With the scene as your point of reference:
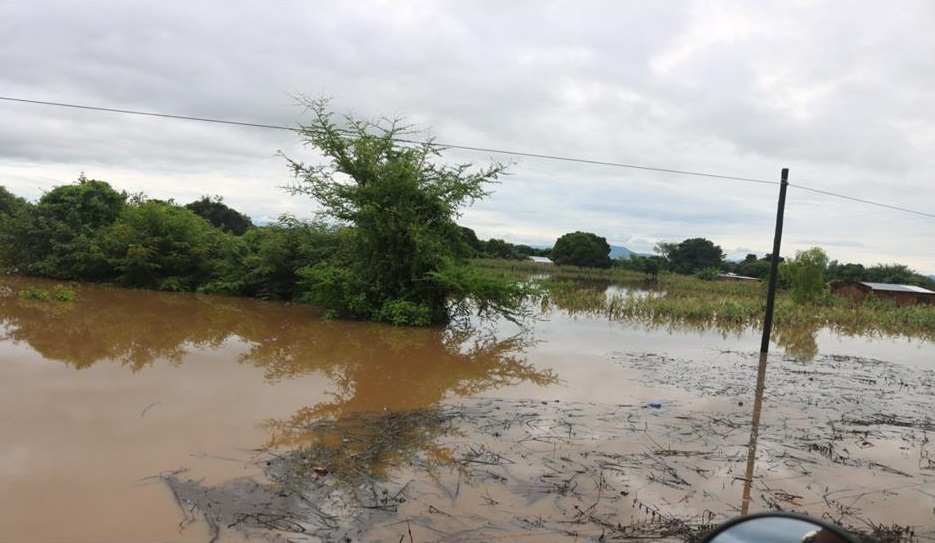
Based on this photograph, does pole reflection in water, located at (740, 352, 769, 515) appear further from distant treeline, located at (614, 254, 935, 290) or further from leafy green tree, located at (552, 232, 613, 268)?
leafy green tree, located at (552, 232, 613, 268)

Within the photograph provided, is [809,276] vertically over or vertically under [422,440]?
over

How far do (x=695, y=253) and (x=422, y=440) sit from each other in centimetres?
7921

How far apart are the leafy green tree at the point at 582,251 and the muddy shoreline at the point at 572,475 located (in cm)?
5868

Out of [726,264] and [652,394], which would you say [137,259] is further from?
[726,264]

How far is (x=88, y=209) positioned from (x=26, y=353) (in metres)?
14.2

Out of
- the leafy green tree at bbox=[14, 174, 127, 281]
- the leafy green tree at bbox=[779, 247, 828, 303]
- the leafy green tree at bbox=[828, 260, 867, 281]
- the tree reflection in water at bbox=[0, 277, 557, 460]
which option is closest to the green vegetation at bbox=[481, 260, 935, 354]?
the leafy green tree at bbox=[779, 247, 828, 303]

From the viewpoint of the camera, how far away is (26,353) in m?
10.1

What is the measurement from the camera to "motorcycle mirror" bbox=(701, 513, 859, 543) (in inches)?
62.8

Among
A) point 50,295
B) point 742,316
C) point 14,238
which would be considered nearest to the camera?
point 50,295

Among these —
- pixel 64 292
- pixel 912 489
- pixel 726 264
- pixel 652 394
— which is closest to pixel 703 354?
pixel 652 394

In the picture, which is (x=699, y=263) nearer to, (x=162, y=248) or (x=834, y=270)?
(x=834, y=270)

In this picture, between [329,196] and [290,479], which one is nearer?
[290,479]

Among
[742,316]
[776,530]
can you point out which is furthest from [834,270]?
[776,530]

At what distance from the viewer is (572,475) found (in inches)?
220
